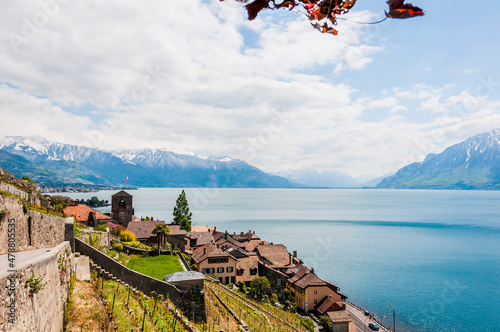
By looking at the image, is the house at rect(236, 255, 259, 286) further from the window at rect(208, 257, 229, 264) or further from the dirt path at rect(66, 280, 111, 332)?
the dirt path at rect(66, 280, 111, 332)

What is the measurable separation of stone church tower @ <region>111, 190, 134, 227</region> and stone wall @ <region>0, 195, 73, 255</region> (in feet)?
140

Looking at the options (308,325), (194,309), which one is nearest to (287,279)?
(308,325)

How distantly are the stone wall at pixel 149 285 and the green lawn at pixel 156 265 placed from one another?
327 centimetres

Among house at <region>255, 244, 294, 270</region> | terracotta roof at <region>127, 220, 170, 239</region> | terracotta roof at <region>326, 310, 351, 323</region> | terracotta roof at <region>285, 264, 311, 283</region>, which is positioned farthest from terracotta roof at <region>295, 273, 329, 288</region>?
terracotta roof at <region>127, 220, 170, 239</region>

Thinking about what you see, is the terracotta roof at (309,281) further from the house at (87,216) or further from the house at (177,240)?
the house at (87,216)

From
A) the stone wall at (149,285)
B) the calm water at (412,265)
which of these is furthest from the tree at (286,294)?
the stone wall at (149,285)

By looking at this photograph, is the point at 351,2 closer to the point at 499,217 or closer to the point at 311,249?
the point at 311,249

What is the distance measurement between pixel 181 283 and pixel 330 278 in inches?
1957

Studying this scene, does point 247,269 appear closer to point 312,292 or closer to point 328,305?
point 312,292

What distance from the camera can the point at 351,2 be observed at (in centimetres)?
379

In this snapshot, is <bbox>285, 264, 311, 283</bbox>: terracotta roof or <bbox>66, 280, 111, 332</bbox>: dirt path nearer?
<bbox>66, 280, 111, 332</bbox>: dirt path

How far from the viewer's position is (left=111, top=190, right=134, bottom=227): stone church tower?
205ft

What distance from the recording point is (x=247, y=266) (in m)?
57.8

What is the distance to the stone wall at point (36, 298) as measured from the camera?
7707 mm
